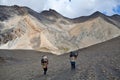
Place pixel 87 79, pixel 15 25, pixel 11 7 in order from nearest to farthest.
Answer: pixel 87 79 < pixel 15 25 < pixel 11 7

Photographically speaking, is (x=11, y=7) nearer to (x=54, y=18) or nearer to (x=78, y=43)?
(x=54, y=18)

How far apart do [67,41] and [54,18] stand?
2231 centimetres

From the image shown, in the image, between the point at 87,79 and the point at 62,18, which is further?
the point at 62,18

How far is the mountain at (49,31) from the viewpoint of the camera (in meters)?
102

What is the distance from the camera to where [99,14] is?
131 metres

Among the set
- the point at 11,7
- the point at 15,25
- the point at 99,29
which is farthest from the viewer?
the point at 11,7

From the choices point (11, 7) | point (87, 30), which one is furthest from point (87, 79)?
point (11, 7)

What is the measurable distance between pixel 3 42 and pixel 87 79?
3234 inches

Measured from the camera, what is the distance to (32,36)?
348 feet

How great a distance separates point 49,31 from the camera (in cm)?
11238

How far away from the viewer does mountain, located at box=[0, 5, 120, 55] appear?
10173 cm

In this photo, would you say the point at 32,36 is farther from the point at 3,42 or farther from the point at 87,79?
the point at 87,79

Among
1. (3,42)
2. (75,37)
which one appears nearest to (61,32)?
(75,37)

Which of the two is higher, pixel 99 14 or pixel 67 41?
pixel 99 14
